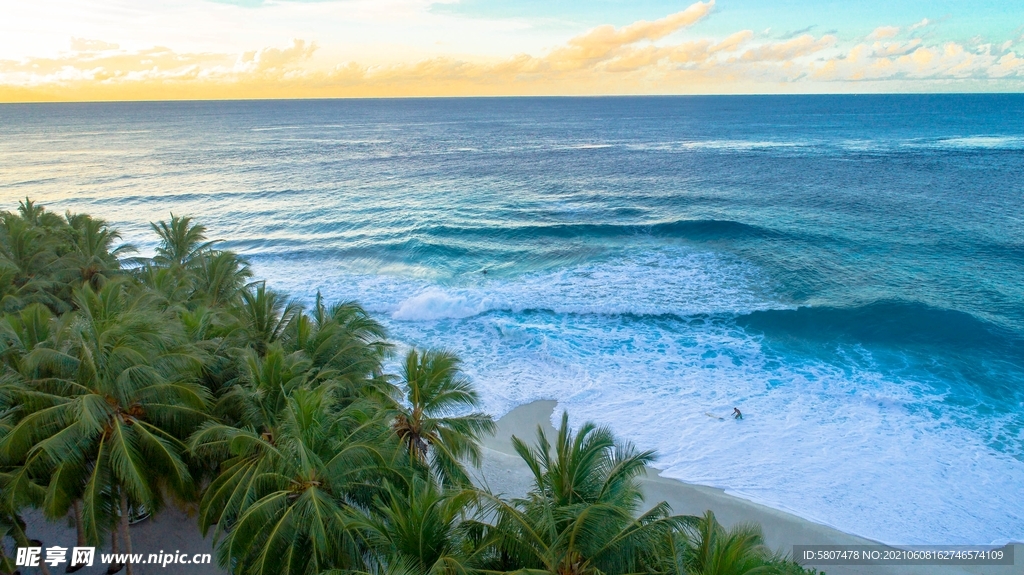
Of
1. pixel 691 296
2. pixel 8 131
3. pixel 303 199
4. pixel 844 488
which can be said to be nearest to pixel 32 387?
pixel 844 488

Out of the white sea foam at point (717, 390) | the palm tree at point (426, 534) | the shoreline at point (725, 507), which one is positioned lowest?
the shoreline at point (725, 507)

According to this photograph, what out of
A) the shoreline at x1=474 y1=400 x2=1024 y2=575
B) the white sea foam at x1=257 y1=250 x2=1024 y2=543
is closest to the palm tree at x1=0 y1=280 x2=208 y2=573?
the shoreline at x1=474 y1=400 x2=1024 y2=575

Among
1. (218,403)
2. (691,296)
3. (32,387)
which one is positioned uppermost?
(32,387)

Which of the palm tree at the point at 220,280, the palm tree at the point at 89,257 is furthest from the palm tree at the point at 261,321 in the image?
the palm tree at the point at 89,257

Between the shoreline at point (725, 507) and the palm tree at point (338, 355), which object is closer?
the palm tree at point (338, 355)

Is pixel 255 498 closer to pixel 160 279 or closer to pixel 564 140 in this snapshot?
pixel 160 279

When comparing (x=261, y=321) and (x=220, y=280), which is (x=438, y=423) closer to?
(x=261, y=321)

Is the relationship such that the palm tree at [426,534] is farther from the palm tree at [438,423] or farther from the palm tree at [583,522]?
the palm tree at [438,423]
